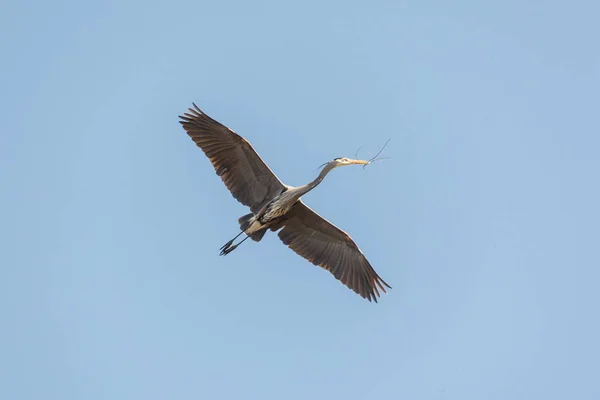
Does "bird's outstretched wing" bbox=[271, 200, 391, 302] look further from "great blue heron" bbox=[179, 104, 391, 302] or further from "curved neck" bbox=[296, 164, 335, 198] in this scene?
"curved neck" bbox=[296, 164, 335, 198]

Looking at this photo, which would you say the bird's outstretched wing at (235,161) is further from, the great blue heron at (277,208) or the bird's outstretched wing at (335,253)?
the bird's outstretched wing at (335,253)

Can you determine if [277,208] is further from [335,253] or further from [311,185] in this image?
[335,253]

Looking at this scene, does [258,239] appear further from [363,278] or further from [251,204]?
[363,278]

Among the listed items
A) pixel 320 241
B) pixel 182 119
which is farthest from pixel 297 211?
pixel 182 119

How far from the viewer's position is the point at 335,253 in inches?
909

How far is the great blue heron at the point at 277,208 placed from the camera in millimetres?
21875

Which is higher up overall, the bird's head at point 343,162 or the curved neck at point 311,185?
the bird's head at point 343,162

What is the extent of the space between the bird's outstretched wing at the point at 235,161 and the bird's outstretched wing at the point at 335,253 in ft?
2.99

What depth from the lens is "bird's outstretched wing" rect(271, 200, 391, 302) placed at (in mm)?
22844

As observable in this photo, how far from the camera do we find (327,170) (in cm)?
2192

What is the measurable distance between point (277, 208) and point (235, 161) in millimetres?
1209

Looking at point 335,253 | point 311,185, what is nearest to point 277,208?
point 311,185

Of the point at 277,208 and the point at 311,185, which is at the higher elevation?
the point at 311,185

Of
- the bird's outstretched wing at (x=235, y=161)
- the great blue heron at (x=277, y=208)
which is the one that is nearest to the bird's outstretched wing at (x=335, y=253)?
the great blue heron at (x=277, y=208)
